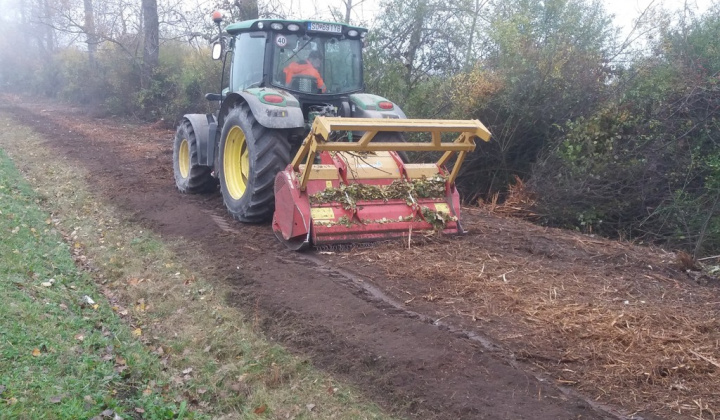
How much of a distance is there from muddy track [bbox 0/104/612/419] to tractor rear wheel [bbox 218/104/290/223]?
0.72 feet

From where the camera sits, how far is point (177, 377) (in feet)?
13.5

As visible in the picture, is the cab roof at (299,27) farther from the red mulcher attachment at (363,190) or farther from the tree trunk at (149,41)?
the tree trunk at (149,41)

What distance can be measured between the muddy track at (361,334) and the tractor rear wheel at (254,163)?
0.72 feet

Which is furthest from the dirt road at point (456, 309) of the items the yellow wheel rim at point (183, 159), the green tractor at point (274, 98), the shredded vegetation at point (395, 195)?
the yellow wheel rim at point (183, 159)

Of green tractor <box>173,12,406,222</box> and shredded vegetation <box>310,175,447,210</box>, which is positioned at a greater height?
green tractor <box>173,12,406,222</box>

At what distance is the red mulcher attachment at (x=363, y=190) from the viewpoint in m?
5.87

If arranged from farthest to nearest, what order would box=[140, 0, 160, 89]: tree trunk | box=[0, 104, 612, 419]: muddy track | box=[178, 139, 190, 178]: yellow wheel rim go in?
box=[140, 0, 160, 89]: tree trunk, box=[178, 139, 190, 178]: yellow wheel rim, box=[0, 104, 612, 419]: muddy track

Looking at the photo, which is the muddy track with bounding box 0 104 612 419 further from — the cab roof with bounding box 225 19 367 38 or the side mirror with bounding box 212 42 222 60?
A: the cab roof with bounding box 225 19 367 38

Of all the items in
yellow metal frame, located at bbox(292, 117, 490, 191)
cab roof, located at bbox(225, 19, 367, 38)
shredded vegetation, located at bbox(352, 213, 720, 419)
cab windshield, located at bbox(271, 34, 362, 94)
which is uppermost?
cab roof, located at bbox(225, 19, 367, 38)

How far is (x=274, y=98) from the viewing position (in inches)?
267

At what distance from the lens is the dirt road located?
3.55 m

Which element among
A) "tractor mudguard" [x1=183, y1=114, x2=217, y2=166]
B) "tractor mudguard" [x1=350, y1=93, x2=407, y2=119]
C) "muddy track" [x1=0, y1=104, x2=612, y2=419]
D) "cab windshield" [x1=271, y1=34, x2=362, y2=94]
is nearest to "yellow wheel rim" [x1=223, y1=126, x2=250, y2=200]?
"muddy track" [x1=0, y1=104, x2=612, y2=419]

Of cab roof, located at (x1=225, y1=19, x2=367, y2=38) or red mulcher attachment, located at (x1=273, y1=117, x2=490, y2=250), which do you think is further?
cab roof, located at (x1=225, y1=19, x2=367, y2=38)

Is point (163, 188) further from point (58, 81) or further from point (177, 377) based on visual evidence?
point (58, 81)
